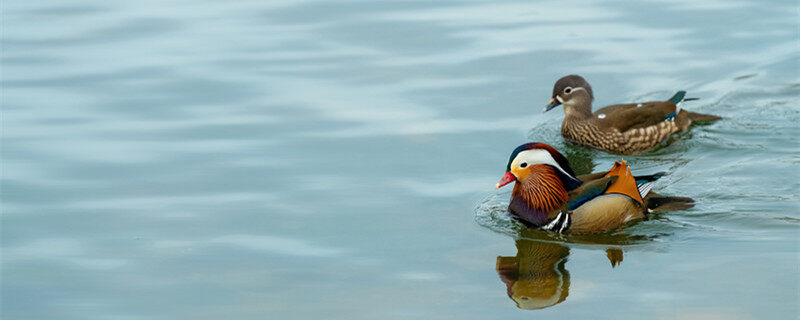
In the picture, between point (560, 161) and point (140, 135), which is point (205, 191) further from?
point (560, 161)

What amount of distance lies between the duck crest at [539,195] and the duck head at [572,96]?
2.65 metres

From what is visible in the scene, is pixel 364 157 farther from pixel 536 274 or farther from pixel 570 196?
pixel 536 274

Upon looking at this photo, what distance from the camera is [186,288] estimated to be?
7387 mm

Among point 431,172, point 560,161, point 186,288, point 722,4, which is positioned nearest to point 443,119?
point 431,172

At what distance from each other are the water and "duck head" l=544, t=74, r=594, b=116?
35cm

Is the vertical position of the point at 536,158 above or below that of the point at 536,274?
above

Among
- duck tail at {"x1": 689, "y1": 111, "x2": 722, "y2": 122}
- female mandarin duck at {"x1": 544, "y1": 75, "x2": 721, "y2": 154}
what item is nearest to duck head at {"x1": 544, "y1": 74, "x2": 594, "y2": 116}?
female mandarin duck at {"x1": 544, "y1": 75, "x2": 721, "y2": 154}

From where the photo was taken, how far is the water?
23.8 ft

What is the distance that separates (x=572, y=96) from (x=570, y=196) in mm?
2803

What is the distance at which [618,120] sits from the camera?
1063 centimetres

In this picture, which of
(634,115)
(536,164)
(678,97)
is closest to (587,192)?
(536,164)

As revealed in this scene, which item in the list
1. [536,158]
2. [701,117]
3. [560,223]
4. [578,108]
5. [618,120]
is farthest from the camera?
[701,117]

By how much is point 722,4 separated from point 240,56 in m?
6.92

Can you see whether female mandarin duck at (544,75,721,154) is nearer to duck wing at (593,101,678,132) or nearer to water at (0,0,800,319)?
duck wing at (593,101,678,132)
